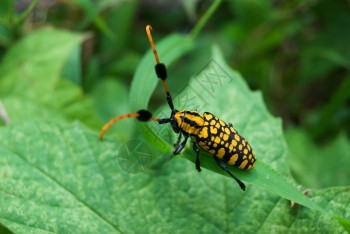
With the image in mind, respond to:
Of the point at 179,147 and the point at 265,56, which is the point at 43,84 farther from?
the point at 265,56

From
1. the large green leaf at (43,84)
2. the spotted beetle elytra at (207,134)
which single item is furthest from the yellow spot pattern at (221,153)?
the large green leaf at (43,84)

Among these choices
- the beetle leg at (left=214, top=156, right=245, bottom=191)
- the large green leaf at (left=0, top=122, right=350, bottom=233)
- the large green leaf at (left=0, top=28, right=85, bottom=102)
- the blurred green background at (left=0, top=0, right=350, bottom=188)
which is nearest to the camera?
the large green leaf at (left=0, top=122, right=350, bottom=233)

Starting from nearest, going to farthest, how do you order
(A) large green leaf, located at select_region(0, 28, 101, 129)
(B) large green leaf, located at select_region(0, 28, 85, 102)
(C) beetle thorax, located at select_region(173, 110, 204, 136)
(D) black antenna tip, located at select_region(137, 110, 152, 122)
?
1. (D) black antenna tip, located at select_region(137, 110, 152, 122)
2. (C) beetle thorax, located at select_region(173, 110, 204, 136)
3. (A) large green leaf, located at select_region(0, 28, 101, 129)
4. (B) large green leaf, located at select_region(0, 28, 85, 102)

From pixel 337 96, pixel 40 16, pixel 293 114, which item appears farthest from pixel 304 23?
pixel 40 16

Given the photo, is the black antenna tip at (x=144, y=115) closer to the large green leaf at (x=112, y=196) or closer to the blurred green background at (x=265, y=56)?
the large green leaf at (x=112, y=196)

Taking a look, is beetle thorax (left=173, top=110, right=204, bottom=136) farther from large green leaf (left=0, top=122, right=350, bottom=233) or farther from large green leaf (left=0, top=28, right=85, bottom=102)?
large green leaf (left=0, top=28, right=85, bottom=102)

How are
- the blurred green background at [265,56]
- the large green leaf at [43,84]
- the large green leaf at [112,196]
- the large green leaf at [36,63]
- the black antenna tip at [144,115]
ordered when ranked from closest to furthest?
the large green leaf at [112,196] < the black antenna tip at [144,115] < the large green leaf at [43,84] < the large green leaf at [36,63] < the blurred green background at [265,56]

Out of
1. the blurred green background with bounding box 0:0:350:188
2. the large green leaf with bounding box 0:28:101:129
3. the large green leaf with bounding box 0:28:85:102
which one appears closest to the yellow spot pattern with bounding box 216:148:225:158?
the large green leaf with bounding box 0:28:101:129
